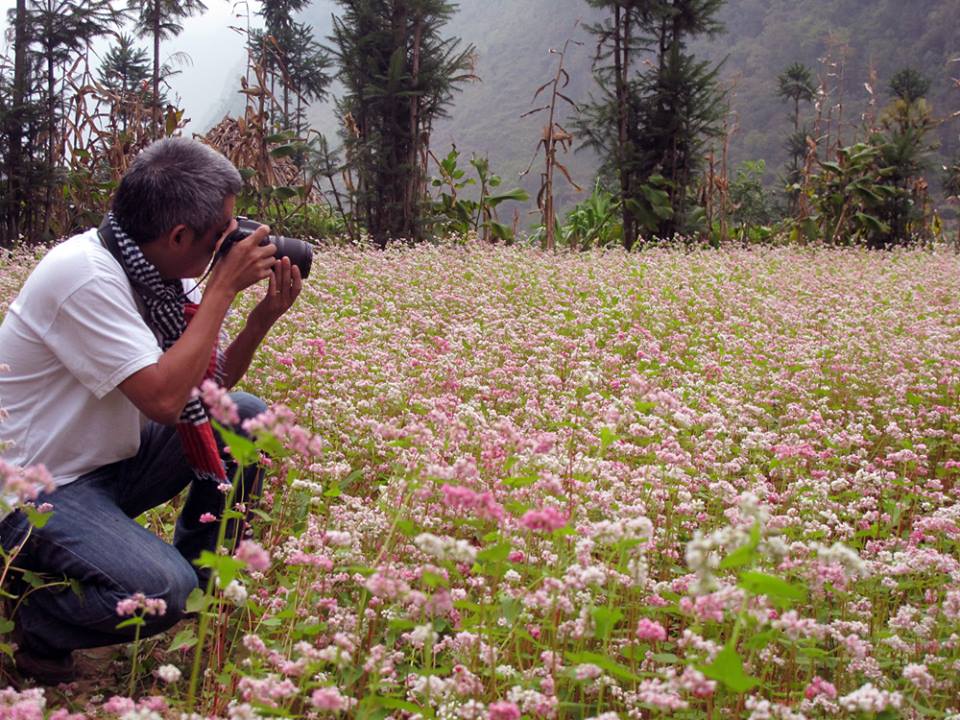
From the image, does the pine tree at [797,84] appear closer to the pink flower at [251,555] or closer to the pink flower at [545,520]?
the pink flower at [545,520]

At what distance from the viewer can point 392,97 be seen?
A: 11828mm

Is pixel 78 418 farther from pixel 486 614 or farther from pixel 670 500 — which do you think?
pixel 670 500

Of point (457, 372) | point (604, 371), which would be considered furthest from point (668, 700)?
point (604, 371)

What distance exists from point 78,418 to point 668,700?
1.89 m

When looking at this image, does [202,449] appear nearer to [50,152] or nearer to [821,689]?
[821,689]

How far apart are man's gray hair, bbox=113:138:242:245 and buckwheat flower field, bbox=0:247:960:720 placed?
73cm

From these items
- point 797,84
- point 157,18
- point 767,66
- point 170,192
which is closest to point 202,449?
point 170,192

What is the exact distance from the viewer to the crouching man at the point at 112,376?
2311 mm

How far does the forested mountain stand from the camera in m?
48.8

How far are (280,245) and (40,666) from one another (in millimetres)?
1472

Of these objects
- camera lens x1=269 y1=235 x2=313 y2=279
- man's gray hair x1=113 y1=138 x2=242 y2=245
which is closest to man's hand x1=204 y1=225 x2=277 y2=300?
man's gray hair x1=113 y1=138 x2=242 y2=245

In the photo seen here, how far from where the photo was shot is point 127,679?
2.52 metres

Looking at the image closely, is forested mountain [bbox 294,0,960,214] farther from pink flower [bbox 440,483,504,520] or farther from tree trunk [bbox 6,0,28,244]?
pink flower [bbox 440,483,504,520]

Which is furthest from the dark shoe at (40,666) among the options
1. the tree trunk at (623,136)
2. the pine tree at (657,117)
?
the tree trunk at (623,136)
